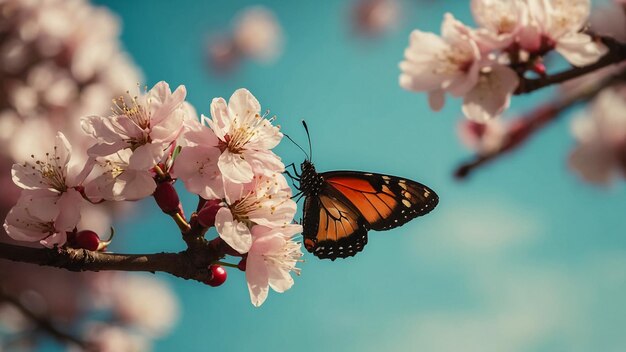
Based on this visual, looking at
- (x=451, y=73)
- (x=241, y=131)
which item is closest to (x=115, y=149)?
(x=241, y=131)

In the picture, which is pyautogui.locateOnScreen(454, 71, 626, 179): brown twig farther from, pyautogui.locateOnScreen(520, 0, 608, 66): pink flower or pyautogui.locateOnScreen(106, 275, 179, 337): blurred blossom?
pyautogui.locateOnScreen(106, 275, 179, 337): blurred blossom

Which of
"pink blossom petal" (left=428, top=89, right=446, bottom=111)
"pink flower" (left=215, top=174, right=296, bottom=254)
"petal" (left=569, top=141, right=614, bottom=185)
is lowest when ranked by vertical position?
"pink flower" (left=215, top=174, right=296, bottom=254)

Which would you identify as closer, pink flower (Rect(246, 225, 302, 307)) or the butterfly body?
pink flower (Rect(246, 225, 302, 307))

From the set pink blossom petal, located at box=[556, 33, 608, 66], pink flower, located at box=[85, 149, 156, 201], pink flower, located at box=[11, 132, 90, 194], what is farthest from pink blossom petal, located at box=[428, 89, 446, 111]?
pink flower, located at box=[11, 132, 90, 194]

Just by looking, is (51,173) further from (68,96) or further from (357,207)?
(68,96)

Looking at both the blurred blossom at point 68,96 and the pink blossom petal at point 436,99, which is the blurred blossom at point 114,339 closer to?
the blurred blossom at point 68,96

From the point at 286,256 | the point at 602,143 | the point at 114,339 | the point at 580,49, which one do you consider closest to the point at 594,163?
the point at 602,143
